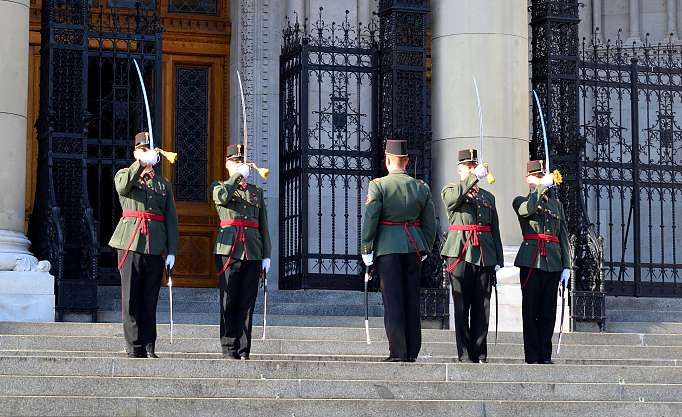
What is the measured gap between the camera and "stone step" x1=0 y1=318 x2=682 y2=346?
14.9 meters

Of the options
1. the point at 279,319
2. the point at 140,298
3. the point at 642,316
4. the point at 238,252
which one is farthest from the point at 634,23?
the point at 140,298

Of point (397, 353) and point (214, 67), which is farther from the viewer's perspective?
point (214, 67)

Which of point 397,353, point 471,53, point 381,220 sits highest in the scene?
point 471,53

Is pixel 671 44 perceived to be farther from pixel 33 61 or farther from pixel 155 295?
pixel 155 295

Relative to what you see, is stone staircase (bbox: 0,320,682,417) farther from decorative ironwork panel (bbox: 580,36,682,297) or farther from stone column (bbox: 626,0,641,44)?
stone column (bbox: 626,0,641,44)

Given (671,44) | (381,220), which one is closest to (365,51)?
(671,44)

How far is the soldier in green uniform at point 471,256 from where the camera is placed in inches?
550

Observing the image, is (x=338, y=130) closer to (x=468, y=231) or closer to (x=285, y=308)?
(x=285, y=308)

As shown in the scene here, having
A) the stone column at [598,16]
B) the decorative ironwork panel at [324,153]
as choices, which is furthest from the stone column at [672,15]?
the decorative ironwork panel at [324,153]

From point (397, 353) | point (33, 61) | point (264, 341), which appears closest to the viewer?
point (397, 353)

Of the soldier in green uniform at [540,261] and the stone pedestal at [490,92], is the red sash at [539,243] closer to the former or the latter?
the soldier in green uniform at [540,261]

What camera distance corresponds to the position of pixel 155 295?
1338 cm

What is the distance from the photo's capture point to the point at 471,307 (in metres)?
14.1

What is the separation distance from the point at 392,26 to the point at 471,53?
4.49 feet
